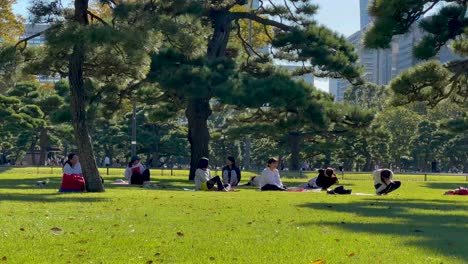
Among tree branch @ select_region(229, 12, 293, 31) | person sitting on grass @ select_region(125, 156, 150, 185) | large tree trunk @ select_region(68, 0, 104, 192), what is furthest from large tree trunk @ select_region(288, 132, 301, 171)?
large tree trunk @ select_region(68, 0, 104, 192)

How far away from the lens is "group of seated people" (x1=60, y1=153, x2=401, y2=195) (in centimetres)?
1608

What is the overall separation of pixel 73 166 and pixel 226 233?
983 cm

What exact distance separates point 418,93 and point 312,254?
14495 mm

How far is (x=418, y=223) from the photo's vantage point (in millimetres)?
9320

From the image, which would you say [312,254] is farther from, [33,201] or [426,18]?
[426,18]

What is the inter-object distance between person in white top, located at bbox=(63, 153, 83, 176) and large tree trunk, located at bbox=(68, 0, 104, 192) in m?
0.60

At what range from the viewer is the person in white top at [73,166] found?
54.4 feet

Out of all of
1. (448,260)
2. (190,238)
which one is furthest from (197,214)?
(448,260)

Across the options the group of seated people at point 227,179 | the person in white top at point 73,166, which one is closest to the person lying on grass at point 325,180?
the group of seated people at point 227,179

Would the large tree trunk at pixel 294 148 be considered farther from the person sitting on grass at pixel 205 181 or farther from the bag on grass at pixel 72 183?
the bag on grass at pixel 72 183

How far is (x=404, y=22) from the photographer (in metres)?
16.2

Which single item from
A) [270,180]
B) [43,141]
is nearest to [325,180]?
[270,180]

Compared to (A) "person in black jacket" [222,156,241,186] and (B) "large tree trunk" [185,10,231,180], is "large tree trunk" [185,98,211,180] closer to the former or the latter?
(B) "large tree trunk" [185,10,231,180]

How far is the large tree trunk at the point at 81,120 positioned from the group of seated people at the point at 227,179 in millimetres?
306
